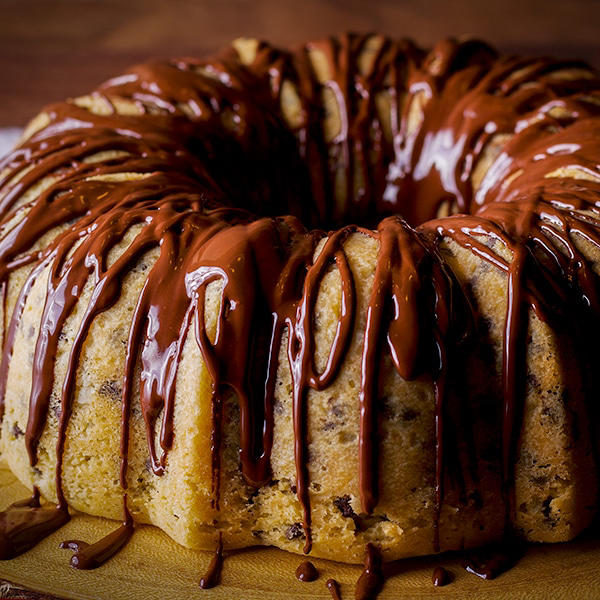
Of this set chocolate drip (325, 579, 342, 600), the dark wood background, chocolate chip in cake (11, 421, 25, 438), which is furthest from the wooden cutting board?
the dark wood background

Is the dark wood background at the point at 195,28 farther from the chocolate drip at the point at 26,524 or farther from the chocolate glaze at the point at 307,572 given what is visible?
the chocolate glaze at the point at 307,572

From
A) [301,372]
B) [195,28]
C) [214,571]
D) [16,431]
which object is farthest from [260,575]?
[195,28]

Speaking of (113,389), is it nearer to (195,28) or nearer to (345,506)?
(345,506)

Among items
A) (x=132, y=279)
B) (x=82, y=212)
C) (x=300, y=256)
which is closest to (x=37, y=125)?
(x=82, y=212)

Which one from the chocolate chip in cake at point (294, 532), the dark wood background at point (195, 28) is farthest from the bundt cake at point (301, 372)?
the dark wood background at point (195, 28)

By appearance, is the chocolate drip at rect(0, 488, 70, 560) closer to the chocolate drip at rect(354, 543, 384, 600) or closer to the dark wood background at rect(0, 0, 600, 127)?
the chocolate drip at rect(354, 543, 384, 600)

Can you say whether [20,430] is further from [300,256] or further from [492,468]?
[492,468]
